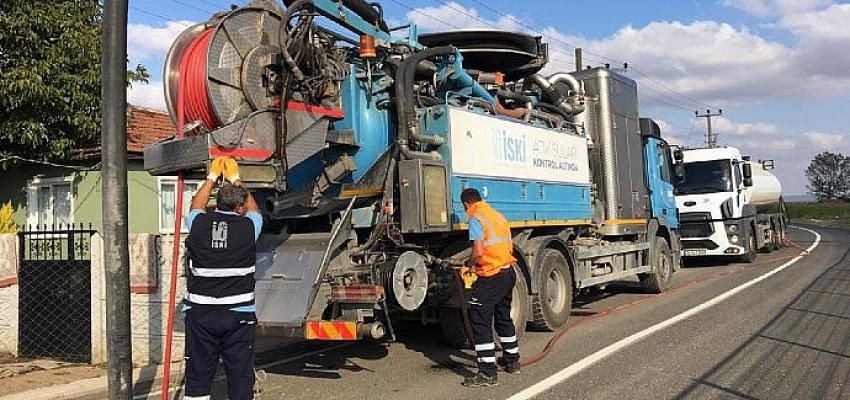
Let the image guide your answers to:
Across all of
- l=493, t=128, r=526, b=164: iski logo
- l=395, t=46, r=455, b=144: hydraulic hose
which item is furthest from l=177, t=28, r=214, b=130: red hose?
l=493, t=128, r=526, b=164: iski logo

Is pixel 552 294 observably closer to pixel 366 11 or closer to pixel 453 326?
pixel 453 326

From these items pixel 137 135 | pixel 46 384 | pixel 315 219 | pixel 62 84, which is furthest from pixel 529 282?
pixel 137 135

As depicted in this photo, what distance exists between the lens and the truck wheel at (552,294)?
28.5 ft

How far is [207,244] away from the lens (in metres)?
4.72

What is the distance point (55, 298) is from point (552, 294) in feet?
20.0

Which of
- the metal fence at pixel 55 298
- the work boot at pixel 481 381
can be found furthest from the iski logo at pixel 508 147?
the metal fence at pixel 55 298

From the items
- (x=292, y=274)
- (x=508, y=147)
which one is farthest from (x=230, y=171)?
(x=508, y=147)

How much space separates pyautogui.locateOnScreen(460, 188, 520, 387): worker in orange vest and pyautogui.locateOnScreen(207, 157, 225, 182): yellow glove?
240 cm

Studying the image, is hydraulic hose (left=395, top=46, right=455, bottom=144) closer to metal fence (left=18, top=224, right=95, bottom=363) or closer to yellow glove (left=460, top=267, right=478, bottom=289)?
yellow glove (left=460, top=267, right=478, bottom=289)

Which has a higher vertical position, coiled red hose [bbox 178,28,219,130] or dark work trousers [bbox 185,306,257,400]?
coiled red hose [bbox 178,28,219,130]

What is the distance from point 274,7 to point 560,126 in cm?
506

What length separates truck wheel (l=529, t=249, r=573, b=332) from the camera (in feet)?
28.5

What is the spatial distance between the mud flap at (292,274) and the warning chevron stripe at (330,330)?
71mm

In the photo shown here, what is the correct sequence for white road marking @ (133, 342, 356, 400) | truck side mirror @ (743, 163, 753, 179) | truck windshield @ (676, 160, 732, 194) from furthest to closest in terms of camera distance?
truck windshield @ (676, 160, 732, 194) < truck side mirror @ (743, 163, 753, 179) < white road marking @ (133, 342, 356, 400)
